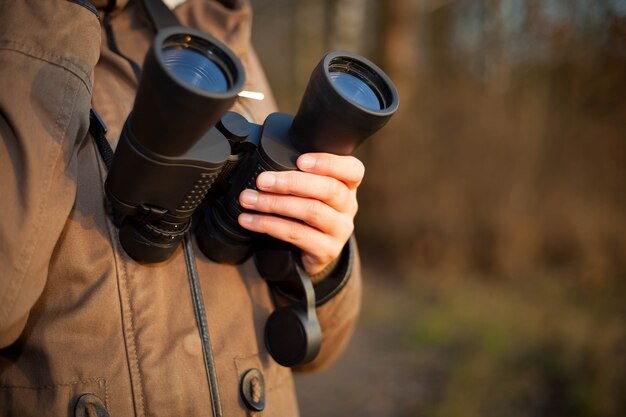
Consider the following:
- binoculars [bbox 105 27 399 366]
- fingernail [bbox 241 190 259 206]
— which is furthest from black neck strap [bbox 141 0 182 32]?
fingernail [bbox 241 190 259 206]

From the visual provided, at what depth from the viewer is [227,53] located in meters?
0.97

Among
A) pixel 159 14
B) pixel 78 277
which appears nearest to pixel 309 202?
pixel 78 277

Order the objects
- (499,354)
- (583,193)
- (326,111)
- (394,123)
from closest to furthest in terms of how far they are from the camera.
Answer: (326,111) → (499,354) → (583,193) → (394,123)

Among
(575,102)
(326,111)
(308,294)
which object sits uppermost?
(326,111)

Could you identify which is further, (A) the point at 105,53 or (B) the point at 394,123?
(B) the point at 394,123

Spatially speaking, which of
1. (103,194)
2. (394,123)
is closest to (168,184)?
(103,194)

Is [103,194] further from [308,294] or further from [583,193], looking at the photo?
[583,193]

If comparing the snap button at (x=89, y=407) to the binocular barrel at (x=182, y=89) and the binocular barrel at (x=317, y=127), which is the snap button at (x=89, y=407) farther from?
the binocular barrel at (x=182, y=89)

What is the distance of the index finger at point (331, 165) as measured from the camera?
113 centimetres

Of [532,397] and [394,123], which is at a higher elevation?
[532,397]

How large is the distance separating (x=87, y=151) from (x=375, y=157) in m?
5.00

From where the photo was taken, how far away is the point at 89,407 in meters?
1.08

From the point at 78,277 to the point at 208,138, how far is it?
14.5 inches

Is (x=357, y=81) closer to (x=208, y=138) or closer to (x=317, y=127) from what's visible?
(x=317, y=127)
